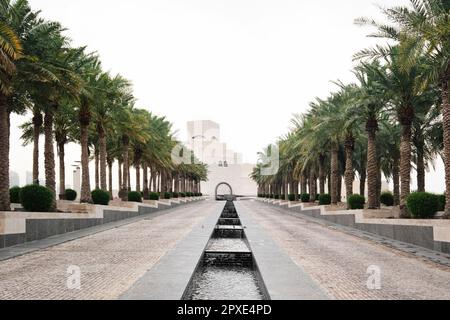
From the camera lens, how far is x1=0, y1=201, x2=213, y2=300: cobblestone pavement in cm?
795

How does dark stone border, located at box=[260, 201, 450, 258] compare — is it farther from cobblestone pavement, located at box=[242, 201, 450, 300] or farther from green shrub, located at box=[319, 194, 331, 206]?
green shrub, located at box=[319, 194, 331, 206]

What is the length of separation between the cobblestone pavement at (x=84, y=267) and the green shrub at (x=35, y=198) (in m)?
3.01

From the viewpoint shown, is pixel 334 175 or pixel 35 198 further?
pixel 334 175

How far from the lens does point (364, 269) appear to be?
34.6ft

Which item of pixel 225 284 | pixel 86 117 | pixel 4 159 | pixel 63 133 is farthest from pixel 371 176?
pixel 63 133

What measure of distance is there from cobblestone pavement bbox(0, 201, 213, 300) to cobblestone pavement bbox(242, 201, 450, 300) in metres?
3.74

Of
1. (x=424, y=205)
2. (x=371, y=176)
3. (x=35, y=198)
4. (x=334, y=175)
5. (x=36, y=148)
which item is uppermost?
(x=36, y=148)

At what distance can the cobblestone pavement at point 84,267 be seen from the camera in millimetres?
7954

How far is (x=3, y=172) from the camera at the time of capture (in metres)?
17.4

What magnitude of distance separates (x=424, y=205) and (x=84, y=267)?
40.3 ft

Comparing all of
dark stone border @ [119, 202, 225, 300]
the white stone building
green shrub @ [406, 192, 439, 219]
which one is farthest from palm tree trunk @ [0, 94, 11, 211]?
the white stone building

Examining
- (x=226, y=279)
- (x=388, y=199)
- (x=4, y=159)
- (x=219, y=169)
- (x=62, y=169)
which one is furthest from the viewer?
(x=219, y=169)

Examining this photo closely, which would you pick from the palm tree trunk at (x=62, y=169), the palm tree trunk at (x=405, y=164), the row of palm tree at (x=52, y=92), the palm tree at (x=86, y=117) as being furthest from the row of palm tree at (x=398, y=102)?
the palm tree trunk at (x=62, y=169)

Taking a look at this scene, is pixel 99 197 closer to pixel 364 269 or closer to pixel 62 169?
pixel 62 169
